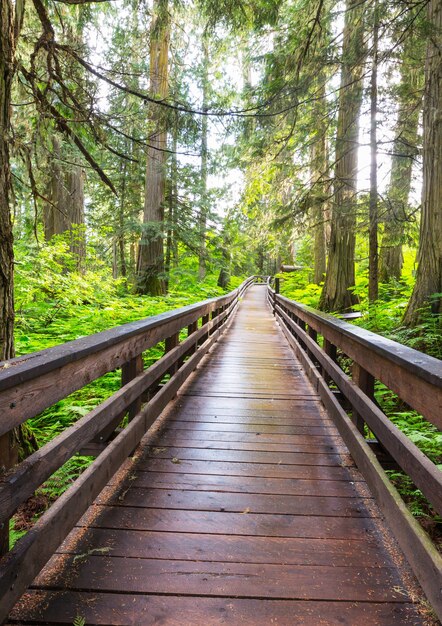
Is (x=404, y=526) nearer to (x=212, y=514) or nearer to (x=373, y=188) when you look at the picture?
(x=212, y=514)

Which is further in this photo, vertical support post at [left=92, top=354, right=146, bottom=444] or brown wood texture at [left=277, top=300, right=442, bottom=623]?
vertical support post at [left=92, top=354, right=146, bottom=444]

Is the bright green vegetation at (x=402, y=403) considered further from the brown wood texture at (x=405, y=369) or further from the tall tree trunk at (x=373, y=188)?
the brown wood texture at (x=405, y=369)

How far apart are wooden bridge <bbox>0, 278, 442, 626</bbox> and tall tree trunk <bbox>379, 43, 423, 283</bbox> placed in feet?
20.2

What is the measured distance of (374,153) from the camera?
8961mm

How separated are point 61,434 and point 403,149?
390 inches

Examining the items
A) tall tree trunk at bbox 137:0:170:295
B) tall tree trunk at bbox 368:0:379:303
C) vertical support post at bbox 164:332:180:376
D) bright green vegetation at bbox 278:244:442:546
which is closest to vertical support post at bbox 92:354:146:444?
vertical support post at bbox 164:332:180:376

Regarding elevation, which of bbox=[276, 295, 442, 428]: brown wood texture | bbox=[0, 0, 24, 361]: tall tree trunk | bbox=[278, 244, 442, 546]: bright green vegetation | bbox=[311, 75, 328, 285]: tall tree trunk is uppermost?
bbox=[311, 75, 328, 285]: tall tree trunk

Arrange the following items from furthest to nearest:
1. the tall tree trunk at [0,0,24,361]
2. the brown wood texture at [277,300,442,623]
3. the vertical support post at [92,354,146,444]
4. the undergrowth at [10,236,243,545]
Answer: the undergrowth at [10,236,243,545]
the tall tree trunk at [0,0,24,361]
the vertical support post at [92,354,146,444]
the brown wood texture at [277,300,442,623]

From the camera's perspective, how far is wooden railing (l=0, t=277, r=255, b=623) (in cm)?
143

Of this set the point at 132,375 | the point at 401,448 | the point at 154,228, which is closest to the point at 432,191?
the point at 401,448

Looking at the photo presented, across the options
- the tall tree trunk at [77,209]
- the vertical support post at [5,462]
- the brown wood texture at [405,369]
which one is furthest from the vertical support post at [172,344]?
the tall tree trunk at [77,209]

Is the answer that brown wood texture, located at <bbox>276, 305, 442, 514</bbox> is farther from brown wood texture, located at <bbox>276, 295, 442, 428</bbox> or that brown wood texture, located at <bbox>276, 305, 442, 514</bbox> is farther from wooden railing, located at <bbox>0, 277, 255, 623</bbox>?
wooden railing, located at <bbox>0, 277, 255, 623</bbox>

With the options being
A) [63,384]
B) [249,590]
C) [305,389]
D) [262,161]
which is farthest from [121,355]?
[262,161]

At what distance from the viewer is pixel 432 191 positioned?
5812mm
